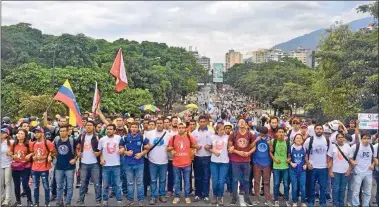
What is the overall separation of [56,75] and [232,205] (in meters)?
20.4

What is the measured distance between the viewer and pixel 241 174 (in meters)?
7.90

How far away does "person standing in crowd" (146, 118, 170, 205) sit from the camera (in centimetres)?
779

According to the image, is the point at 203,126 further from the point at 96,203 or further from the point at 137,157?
the point at 96,203

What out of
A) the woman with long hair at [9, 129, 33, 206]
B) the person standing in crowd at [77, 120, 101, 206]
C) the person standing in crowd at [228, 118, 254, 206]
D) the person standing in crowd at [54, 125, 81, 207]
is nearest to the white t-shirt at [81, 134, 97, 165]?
the person standing in crowd at [77, 120, 101, 206]

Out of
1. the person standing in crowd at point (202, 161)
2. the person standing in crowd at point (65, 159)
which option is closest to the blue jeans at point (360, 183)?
the person standing in crowd at point (202, 161)

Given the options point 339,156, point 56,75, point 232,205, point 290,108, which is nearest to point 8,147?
point 232,205

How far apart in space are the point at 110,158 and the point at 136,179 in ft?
2.06

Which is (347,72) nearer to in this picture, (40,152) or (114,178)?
(114,178)

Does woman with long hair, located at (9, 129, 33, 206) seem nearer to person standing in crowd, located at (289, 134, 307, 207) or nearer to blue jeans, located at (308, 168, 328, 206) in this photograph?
person standing in crowd, located at (289, 134, 307, 207)

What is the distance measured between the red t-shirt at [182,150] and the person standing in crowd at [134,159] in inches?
23.6

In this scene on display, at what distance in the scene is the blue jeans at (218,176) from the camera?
7.79m

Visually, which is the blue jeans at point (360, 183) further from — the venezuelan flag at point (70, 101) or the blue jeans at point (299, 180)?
the venezuelan flag at point (70, 101)

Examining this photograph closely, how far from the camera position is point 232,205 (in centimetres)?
771

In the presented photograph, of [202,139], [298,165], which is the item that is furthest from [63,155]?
[298,165]
